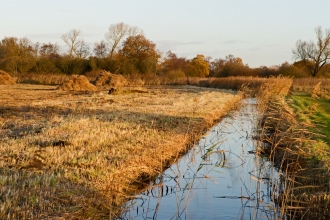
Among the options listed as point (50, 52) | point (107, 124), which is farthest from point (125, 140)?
point (50, 52)

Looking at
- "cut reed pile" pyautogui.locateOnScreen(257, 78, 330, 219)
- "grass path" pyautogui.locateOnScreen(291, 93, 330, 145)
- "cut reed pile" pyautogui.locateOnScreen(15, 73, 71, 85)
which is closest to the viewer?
"cut reed pile" pyautogui.locateOnScreen(257, 78, 330, 219)

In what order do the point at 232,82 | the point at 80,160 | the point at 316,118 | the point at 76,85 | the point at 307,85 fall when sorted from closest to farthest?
the point at 80,160 → the point at 316,118 → the point at 76,85 → the point at 307,85 → the point at 232,82

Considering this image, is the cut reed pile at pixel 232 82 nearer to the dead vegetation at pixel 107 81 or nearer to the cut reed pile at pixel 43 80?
the dead vegetation at pixel 107 81

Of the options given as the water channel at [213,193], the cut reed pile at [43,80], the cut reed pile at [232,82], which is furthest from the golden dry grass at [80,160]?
the cut reed pile at [43,80]

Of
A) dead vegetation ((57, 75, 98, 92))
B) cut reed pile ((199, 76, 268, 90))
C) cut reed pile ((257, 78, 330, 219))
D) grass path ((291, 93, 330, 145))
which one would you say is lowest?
cut reed pile ((257, 78, 330, 219))

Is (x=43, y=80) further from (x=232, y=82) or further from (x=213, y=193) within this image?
(x=213, y=193)

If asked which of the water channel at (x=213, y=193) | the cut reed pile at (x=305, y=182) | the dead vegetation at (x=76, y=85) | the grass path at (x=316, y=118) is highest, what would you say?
the dead vegetation at (x=76, y=85)

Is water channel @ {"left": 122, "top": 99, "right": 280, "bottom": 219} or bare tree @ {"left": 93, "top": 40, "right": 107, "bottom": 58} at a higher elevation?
bare tree @ {"left": 93, "top": 40, "right": 107, "bottom": 58}

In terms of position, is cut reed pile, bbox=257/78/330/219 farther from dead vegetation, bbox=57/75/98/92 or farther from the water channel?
dead vegetation, bbox=57/75/98/92

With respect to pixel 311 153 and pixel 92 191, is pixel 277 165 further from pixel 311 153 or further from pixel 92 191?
pixel 92 191

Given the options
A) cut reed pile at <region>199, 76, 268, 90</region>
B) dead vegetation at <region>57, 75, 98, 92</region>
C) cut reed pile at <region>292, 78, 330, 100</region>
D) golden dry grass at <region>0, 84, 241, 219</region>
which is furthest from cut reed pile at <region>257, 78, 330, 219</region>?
cut reed pile at <region>292, 78, 330, 100</region>

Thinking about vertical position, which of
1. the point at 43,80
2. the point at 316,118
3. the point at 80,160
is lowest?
the point at 80,160

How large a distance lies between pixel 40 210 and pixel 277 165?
639 cm

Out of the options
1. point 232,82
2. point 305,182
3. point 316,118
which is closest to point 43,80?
point 232,82
